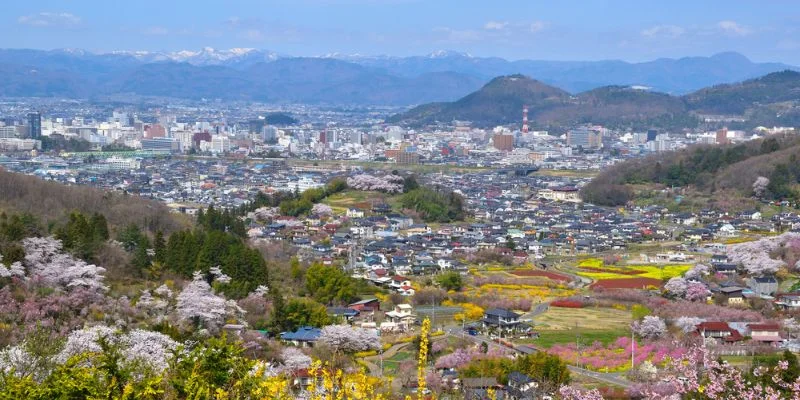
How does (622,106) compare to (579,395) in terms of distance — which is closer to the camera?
(579,395)

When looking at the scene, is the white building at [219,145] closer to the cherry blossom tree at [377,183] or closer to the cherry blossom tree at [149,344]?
the cherry blossom tree at [377,183]

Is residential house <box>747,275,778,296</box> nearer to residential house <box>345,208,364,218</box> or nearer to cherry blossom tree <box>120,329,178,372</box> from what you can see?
cherry blossom tree <box>120,329,178,372</box>

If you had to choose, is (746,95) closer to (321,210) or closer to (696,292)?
(321,210)

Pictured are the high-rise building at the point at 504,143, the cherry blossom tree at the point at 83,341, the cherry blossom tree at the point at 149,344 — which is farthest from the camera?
the high-rise building at the point at 504,143

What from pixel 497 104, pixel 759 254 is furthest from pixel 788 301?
pixel 497 104

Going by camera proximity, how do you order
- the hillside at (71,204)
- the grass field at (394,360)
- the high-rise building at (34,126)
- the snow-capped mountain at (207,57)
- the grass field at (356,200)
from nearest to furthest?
the grass field at (394,360), the hillside at (71,204), the grass field at (356,200), the high-rise building at (34,126), the snow-capped mountain at (207,57)

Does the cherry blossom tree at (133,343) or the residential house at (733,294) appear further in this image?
the residential house at (733,294)

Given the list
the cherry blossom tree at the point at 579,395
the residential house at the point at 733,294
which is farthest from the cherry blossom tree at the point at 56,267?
the residential house at the point at 733,294
